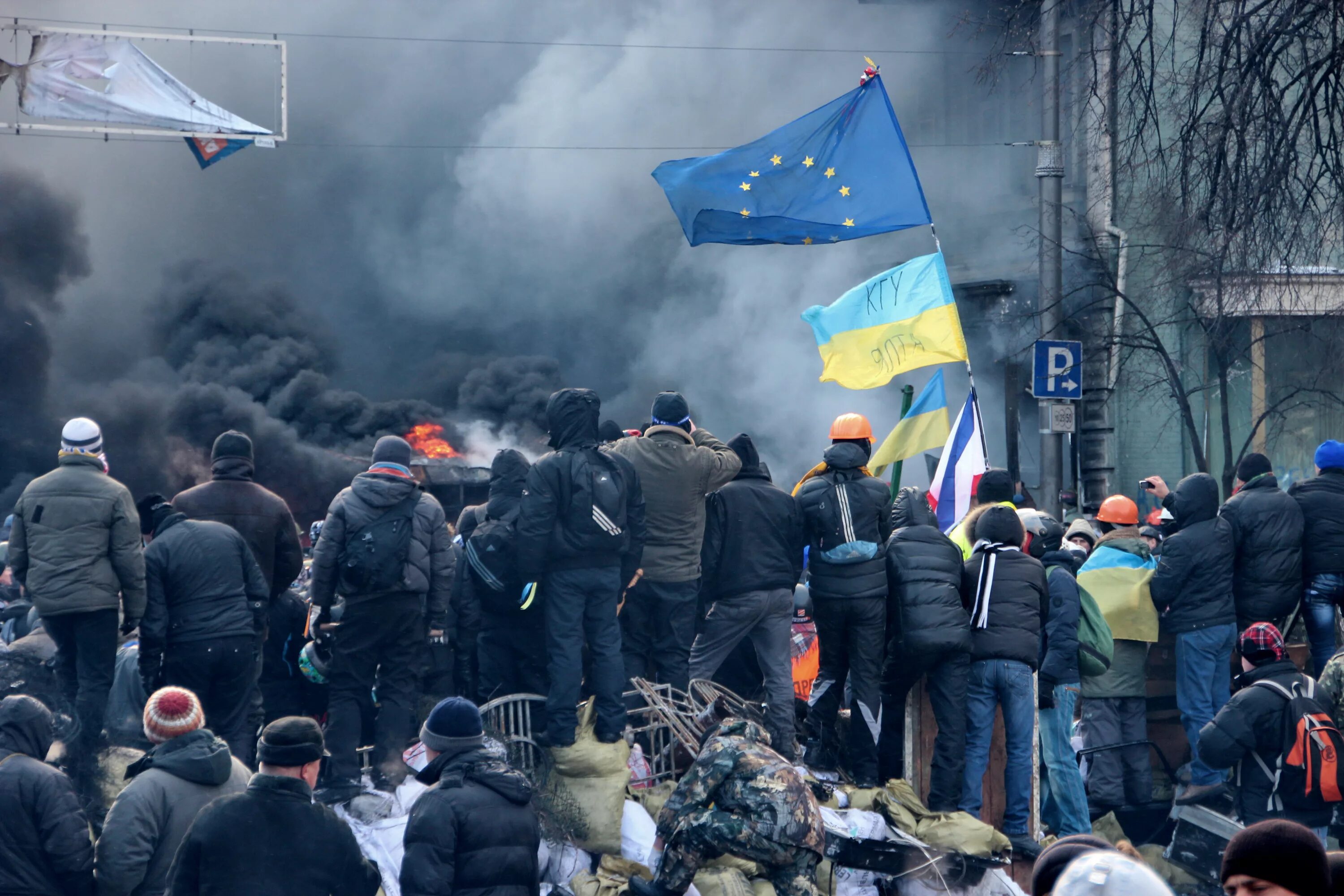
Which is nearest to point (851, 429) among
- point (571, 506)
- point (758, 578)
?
point (758, 578)

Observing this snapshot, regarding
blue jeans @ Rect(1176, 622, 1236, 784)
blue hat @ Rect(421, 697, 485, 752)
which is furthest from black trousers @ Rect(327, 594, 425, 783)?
blue jeans @ Rect(1176, 622, 1236, 784)

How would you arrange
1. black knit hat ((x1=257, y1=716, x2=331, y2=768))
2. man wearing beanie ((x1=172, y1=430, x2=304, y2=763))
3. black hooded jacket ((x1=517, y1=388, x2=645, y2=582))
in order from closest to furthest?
black knit hat ((x1=257, y1=716, x2=331, y2=768))
black hooded jacket ((x1=517, y1=388, x2=645, y2=582))
man wearing beanie ((x1=172, y1=430, x2=304, y2=763))

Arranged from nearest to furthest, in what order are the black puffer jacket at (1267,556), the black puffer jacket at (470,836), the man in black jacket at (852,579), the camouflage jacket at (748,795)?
1. the black puffer jacket at (470,836)
2. the camouflage jacket at (748,795)
3. the man in black jacket at (852,579)
4. the black puffer jacket at (1267,556)

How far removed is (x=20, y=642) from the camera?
612cm

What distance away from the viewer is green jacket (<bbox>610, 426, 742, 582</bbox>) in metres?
6.28

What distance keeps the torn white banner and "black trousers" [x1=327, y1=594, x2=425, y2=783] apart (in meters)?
8.59

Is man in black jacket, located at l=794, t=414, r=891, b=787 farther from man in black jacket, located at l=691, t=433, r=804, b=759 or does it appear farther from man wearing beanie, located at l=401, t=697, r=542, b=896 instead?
man wearing beanie, located at l=401, t=697, r=542, b=896

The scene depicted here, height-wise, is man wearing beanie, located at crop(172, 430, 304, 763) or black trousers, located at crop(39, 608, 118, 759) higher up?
man wearing beanie, located at crop(172, 430, 304, 763)

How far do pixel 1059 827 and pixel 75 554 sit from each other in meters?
5.32

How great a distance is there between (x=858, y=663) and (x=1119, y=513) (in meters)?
2.18

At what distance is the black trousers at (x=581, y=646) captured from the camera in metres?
5.74

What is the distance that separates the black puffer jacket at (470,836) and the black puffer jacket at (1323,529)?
532cm

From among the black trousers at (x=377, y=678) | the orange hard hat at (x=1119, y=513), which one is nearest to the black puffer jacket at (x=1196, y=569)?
the orange hard hat at (x=1119, y=513)

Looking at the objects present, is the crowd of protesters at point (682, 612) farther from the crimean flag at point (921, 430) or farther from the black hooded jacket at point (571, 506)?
the crimean flag at point (921, 430)
